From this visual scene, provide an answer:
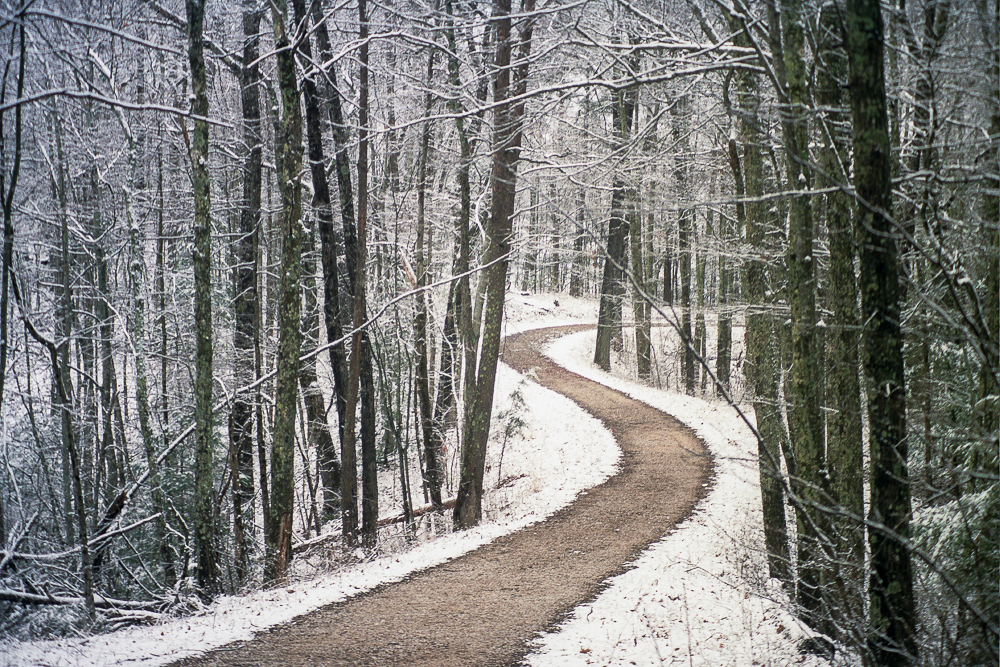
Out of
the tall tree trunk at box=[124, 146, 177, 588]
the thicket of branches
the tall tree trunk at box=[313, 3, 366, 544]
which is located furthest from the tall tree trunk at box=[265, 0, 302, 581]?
the tall tree trunk at box=[124, 146, 177, 588]

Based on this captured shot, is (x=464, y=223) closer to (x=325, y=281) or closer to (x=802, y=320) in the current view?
(x=325, y=281)

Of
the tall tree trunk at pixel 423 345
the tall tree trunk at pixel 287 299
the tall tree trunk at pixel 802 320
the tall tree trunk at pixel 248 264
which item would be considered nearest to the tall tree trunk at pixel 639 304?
the tall tree trunk at pixel 423 345

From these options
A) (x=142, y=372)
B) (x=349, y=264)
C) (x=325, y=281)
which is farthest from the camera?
(x=349, y=264)

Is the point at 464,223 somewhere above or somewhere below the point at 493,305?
above

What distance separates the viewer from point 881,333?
10.4 feet

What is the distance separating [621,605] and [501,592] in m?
1.27

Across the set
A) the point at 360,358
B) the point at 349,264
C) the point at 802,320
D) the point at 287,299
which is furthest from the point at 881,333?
the point at 349,264

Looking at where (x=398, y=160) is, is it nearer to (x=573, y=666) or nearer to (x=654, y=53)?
(x=654, y=53)

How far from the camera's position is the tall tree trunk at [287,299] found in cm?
847

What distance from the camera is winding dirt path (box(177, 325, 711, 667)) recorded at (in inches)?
212

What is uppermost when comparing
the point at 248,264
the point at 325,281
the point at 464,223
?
the point at 464,223

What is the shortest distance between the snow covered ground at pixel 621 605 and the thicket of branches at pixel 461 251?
22.4 inches

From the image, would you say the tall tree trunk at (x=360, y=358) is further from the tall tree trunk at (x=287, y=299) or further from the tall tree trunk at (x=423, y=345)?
the tall tree trunk at (x=423, y=345)

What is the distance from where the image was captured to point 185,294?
14.0m
